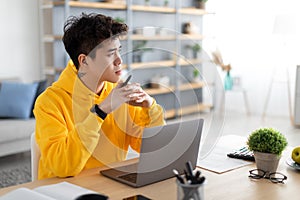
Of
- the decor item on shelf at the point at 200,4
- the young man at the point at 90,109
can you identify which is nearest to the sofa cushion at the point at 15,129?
the young man at the point at 90,109

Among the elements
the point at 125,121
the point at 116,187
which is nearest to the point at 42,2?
the point at 125,121

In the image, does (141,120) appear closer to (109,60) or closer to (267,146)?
(109,60)

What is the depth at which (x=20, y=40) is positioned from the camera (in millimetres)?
4586

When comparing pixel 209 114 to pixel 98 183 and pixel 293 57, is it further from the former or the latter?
pixel 293 57

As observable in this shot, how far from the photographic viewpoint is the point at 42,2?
4.65 meters

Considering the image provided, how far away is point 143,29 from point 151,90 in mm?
256

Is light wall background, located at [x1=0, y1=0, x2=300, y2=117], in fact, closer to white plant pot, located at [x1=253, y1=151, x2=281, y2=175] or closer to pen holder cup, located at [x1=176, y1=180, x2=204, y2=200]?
white plant pot, located at [x1=253, y1=151, x2=281, y2=175]

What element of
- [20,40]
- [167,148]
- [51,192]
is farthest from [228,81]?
[51,192]

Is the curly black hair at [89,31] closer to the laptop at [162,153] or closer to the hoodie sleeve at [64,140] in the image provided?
the hoodie sleeve at [64,140]

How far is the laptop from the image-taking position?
117 cm

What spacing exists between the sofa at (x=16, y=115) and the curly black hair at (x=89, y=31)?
2.27 meters

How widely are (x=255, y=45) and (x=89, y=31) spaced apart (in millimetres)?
4946

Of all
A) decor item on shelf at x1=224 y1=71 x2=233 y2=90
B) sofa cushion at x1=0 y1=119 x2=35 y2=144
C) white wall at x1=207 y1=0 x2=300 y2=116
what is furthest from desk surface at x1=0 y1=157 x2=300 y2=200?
decor item on shelf at x1=224 y1=71 x2=233 y2=90

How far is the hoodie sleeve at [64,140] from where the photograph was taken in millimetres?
1267
